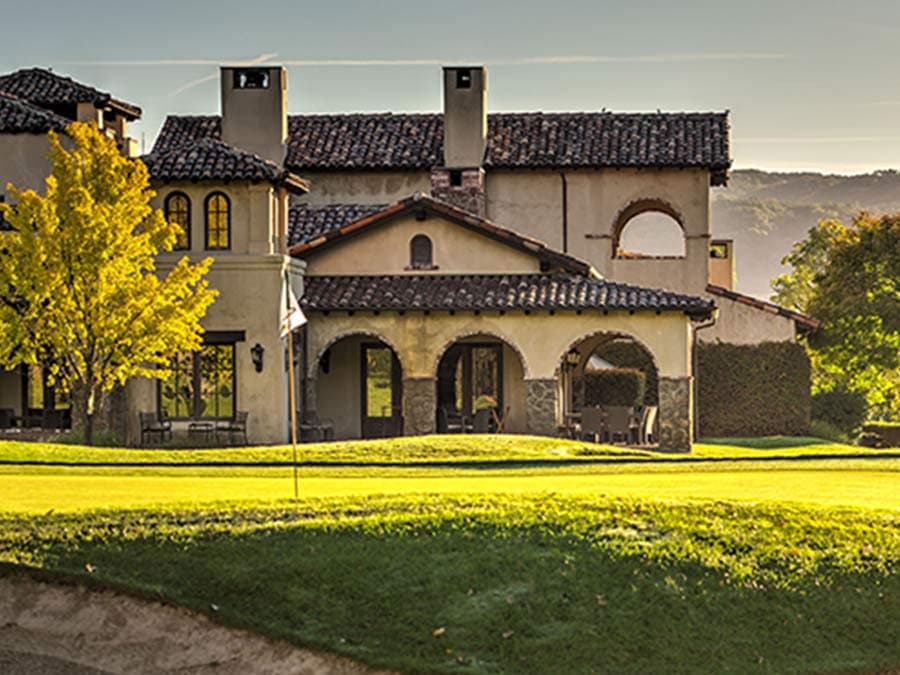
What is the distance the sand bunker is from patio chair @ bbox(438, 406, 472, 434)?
25.1 m

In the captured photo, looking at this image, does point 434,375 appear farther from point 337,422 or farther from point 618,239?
point 618,239

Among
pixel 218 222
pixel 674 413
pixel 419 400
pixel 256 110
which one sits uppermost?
pixel 256 110

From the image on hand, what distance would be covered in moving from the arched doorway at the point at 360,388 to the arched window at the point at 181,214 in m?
5.36

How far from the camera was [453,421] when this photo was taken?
40.2 metres

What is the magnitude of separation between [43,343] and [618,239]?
21.5 metres

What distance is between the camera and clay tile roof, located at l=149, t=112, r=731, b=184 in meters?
49.2

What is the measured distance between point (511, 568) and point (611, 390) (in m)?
30.5

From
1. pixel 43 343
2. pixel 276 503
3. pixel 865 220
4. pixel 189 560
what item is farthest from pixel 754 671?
pixel 865 220

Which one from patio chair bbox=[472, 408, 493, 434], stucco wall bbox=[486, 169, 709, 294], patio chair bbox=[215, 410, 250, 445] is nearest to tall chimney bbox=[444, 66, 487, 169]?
stucco wall bbox=[486, 169, 709, 294]

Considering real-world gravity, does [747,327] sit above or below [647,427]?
above

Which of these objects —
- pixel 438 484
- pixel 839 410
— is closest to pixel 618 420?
pixel 438 484

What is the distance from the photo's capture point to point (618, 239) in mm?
52188

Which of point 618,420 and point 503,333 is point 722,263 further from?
point 503,333

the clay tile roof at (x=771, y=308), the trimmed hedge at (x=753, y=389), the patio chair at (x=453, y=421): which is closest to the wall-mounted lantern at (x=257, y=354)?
the patio chair at (x=453, y=421)
